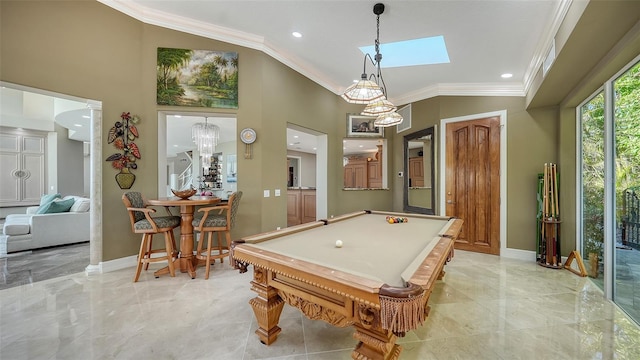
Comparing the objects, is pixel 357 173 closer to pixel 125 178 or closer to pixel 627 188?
pixel 627 188

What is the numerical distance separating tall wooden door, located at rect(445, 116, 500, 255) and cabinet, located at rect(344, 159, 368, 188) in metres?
5.60

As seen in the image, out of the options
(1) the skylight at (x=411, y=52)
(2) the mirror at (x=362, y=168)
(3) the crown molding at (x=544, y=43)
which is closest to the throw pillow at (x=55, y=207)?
(1) the skylight at (x=411, y=52)

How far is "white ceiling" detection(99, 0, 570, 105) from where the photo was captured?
2.49 meters

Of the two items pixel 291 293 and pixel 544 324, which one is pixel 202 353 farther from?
pixel 544 324

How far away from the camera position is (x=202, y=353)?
1.61m

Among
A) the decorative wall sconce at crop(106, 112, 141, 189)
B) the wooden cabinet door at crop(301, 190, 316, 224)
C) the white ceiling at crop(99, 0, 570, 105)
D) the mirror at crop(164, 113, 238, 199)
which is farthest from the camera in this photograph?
the mirror at crop(164, 113, 238, 199)

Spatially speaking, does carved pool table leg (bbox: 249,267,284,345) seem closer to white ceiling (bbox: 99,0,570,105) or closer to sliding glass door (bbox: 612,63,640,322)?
white ceiling (bbox: 99,0,570,105)

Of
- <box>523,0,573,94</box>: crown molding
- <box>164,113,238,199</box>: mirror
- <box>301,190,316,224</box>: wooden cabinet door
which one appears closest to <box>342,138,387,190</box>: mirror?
<box>301,190,316,224</box>: wooden cabinet door

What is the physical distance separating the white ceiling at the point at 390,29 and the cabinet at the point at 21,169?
649 cm

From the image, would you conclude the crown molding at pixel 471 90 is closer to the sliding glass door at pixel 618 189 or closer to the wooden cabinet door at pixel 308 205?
the sliding glass door at pixel 618 189

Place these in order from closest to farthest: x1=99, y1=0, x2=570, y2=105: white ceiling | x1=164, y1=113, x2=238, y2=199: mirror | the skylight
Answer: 1. x1=99, y1=0, x2=570, y2=105: white ceiling
2. the skylight
3. x1=164, y1=113, x2=238, y2=199: mirror

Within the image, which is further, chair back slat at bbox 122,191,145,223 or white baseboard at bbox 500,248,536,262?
white baseboard at bbox 500,248,536,262

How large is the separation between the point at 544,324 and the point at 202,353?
2.72 m

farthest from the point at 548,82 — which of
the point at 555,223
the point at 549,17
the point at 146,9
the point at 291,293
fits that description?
the point at 146,9
